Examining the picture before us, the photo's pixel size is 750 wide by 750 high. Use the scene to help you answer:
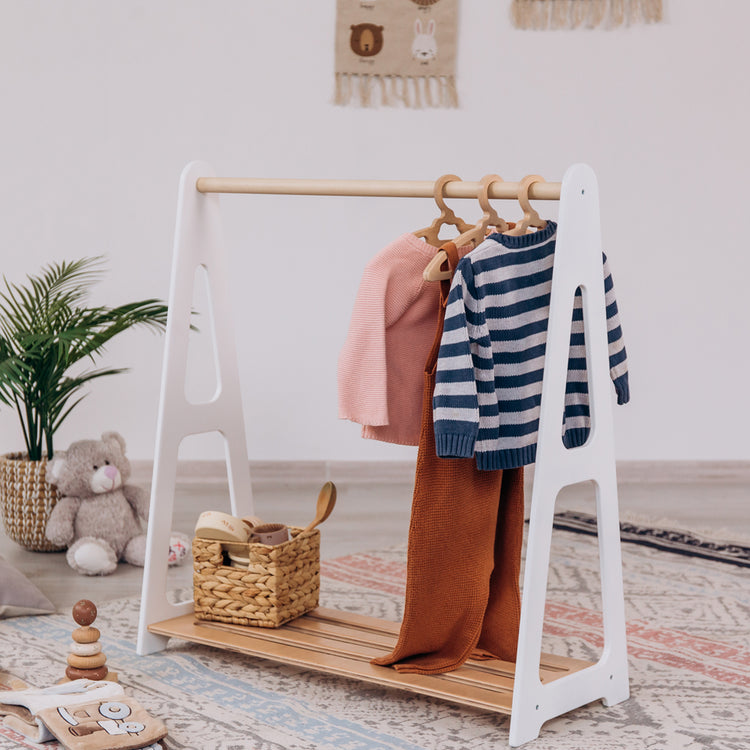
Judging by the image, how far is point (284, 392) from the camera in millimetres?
3648

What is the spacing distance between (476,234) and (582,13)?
2.13 m

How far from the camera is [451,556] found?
5.74ft

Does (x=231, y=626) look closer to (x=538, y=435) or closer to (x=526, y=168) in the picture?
(x=538, y=435)

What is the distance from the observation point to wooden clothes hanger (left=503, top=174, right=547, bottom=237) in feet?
5.40

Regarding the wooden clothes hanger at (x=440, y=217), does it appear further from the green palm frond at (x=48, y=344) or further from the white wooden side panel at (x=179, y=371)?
the green palm frond at (x=48, y=344)

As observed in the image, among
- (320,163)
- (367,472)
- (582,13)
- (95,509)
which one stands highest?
(582,13)

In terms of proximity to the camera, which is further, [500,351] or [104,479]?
[104,479]

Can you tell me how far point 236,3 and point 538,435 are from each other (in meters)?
2.42

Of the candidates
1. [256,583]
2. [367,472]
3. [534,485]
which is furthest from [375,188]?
[367,472]

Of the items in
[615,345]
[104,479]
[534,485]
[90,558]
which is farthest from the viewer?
[104,479]

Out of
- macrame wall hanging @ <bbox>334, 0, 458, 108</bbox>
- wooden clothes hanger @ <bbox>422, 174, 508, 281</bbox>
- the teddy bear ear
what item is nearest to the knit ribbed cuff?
wooden clothes hanger @ <bbox>422, 174, 508, 281</bbox>

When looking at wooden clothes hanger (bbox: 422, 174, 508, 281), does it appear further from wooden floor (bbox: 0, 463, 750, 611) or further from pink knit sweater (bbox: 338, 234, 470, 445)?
Answer: wooden floor (bbox: 0, 463, 750, 611)

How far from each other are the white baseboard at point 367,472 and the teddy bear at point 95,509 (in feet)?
2.79

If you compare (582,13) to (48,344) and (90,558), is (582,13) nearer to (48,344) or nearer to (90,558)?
(48,344)
